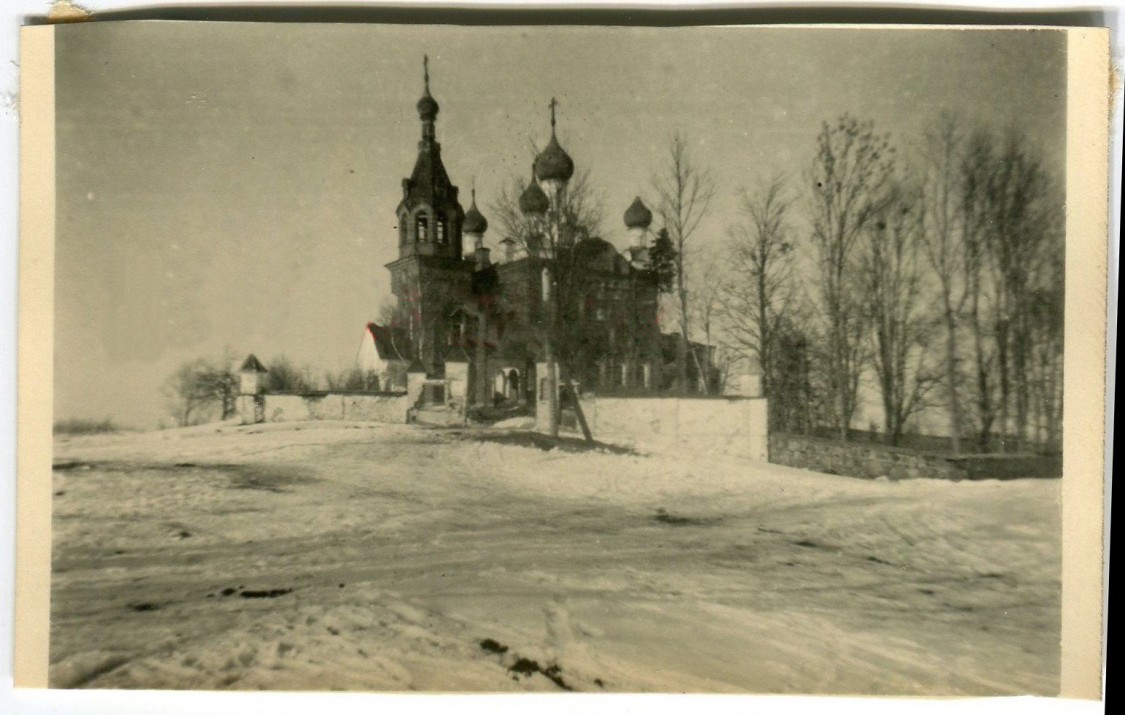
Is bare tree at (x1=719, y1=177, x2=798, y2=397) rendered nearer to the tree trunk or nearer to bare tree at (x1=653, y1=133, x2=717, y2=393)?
bare tree at (x1=653, y1=133, x2=717, y2=393)

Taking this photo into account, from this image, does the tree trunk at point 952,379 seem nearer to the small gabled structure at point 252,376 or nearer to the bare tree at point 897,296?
the bare tree at point 897,296

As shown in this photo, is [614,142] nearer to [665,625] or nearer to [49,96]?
[665,625]

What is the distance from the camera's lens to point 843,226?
98.7 inches

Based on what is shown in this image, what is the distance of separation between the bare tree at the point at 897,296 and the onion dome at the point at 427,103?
78.3 inches

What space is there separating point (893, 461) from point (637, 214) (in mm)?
1602

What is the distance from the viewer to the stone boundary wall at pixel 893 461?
2496 millimetres

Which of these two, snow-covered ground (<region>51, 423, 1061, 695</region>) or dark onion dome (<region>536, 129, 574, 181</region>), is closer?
→ snow-covered ground (<region>51, 423, 1061, 695</region>)

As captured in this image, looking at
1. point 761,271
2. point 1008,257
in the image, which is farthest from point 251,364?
point 1008,257

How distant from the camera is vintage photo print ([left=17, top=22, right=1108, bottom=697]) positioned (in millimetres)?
2406

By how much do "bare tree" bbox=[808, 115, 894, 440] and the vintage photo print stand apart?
14mm

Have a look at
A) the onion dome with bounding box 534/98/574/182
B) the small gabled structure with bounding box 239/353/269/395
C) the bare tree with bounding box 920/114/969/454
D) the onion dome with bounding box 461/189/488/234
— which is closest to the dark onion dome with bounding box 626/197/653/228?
the onion dome with bounding box 534/98/574/182

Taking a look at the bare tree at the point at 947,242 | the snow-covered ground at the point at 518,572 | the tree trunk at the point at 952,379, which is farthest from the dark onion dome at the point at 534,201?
the tree trunk at the point at 952,379

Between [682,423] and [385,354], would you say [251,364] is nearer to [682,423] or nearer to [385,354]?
[385,354]

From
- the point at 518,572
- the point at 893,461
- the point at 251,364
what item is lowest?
the point at 518,572
